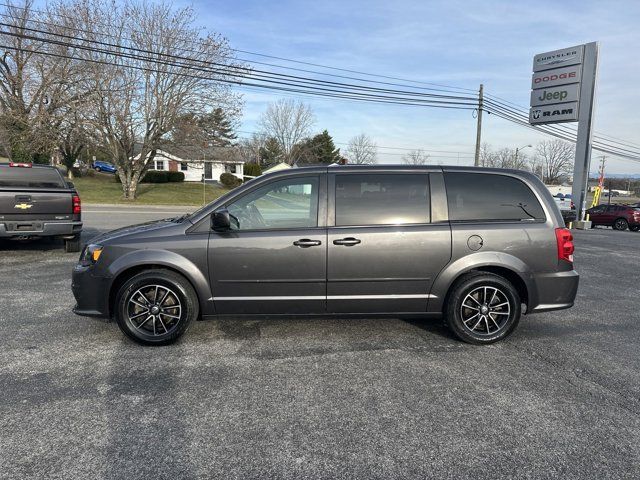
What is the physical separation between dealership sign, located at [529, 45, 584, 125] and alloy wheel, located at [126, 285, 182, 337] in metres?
27.5

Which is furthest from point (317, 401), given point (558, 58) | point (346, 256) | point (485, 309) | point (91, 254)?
point (558, 58)

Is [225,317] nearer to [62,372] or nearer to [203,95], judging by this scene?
[62,372]

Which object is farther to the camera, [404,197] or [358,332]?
[358,332]

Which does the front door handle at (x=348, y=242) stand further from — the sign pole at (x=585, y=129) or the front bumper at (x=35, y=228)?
the sign pole at (x=585, y=129)

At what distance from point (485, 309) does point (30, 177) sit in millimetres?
8331

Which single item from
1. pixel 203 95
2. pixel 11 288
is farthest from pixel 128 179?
pixel 11 288

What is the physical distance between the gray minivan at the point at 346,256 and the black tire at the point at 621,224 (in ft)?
83.6

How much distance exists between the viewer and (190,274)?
4.21 meters

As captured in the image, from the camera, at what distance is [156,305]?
13.9 feet

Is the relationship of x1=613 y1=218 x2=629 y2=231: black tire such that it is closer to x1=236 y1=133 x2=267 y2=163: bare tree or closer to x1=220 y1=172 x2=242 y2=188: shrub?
x1=220 y1=172 x2=242 y2=188: shrub

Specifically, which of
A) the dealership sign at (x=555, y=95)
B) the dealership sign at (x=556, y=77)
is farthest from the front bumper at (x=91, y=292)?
the dealership sign at (x=556, y=77)

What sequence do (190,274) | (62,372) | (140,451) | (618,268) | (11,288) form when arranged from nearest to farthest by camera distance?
(140,451), (62,372), (190,274), (11,288), (618,268)

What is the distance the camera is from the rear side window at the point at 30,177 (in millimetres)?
8055

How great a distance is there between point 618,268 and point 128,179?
27.9 m
